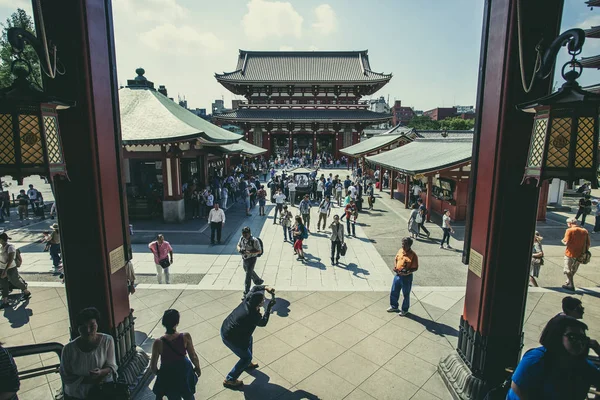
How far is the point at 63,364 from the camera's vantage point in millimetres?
3174

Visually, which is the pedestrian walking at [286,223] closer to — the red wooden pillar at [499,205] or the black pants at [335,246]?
the black pants at [335,246]

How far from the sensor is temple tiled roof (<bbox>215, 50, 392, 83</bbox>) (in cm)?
3812

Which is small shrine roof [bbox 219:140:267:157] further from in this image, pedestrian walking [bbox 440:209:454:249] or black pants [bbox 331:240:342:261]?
pedestrian walking [bbox 440:209:454:249]

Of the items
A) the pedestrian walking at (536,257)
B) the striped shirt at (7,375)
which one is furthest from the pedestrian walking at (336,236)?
the striped shirt at (7,375)

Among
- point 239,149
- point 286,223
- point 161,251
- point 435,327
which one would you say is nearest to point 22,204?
point 161,251

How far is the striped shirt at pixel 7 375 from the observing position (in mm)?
3002

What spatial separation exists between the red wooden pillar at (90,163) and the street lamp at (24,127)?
557 millimetres

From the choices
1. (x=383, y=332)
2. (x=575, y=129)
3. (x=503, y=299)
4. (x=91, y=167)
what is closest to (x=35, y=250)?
(x=91, y=167)

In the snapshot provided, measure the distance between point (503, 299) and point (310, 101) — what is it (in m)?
38.0

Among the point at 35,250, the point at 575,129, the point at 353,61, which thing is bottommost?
the point at 35,250

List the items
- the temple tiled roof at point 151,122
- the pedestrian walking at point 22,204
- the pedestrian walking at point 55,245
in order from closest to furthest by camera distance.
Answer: the pedestrian walking at point 55,245 < the temple tiled roof at point 151,122 < the pedestrian walking at point 22,204

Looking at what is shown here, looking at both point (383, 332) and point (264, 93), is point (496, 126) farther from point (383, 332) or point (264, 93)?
point (264, 93)

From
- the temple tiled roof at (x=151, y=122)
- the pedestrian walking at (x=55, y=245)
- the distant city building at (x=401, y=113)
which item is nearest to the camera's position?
the pedestrian walking at (x=55, y=245)

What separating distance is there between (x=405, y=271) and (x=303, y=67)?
39.4 m
